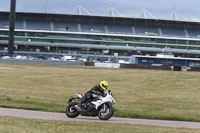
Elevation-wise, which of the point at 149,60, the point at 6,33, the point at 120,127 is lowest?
the point at 120,127

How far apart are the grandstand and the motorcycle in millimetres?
103034

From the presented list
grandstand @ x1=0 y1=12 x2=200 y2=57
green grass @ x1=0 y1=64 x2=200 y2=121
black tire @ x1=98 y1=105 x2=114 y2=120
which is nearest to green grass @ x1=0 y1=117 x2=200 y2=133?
black tire @ x1=98 y1=105 x2=114 y2=120

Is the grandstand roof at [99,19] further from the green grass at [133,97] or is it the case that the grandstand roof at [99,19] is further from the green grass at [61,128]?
the green grass at [61,128]

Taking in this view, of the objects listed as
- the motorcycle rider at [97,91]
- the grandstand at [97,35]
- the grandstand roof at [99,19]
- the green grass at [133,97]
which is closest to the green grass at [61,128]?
the motorcycle rider at [97,91]

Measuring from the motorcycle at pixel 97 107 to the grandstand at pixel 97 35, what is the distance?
338ft

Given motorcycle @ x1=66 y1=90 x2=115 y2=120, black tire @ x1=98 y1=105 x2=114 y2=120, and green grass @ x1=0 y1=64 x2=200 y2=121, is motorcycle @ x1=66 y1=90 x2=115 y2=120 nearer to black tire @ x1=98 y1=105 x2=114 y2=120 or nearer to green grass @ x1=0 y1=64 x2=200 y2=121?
black tire @ x1=98 y1=105 x2=114 y2=120

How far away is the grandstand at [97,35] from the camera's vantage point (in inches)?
4811

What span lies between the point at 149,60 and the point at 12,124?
90556mm

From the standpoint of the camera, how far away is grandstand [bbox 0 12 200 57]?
401 ft

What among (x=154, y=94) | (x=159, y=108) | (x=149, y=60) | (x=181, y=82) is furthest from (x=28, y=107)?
(x=149, y=60)

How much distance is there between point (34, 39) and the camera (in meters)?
122

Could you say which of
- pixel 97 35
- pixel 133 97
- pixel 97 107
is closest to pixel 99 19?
pixel 97 35

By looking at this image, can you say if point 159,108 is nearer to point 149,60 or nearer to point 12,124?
point 12,124

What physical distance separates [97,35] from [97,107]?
106 meters
